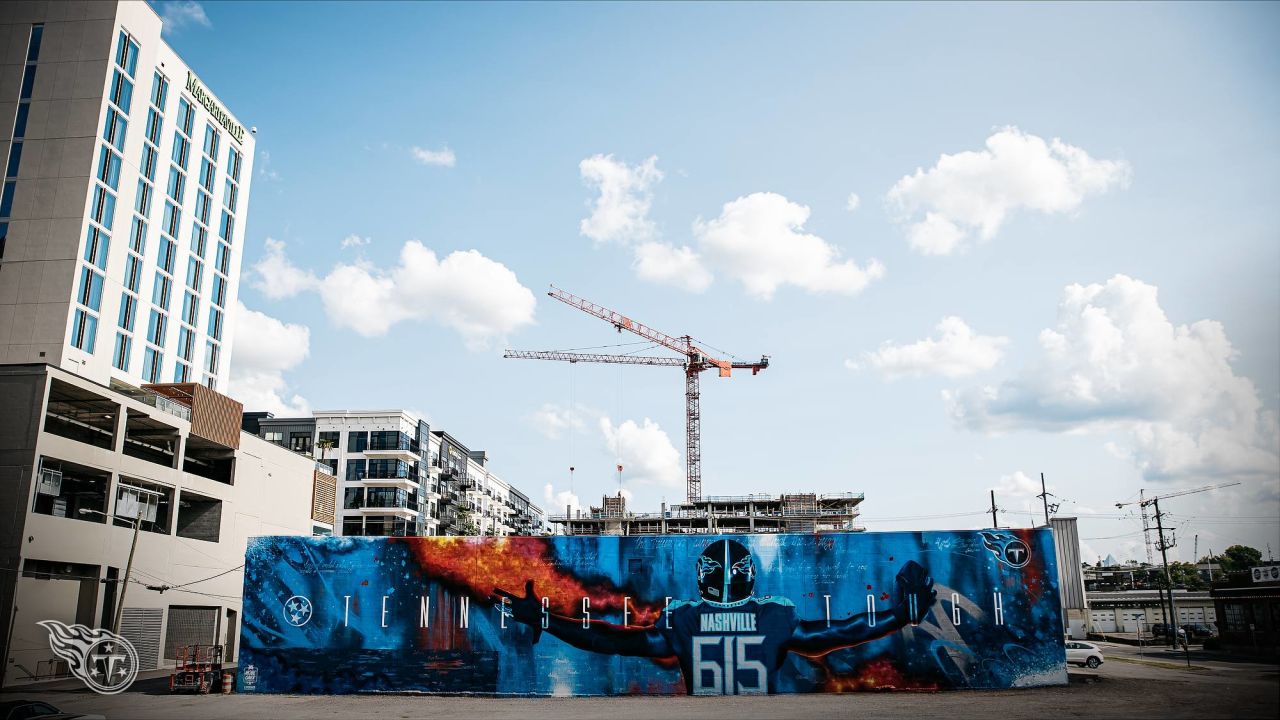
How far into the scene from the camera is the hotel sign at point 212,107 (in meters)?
78.9

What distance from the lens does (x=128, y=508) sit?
50.7 meters

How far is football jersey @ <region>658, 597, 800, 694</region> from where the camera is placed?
1344 inches

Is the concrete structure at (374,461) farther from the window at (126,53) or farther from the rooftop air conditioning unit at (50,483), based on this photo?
the rooftop air conditioning unit at (50,483)

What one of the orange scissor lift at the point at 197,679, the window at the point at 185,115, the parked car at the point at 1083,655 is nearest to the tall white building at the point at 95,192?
the window at the point at 185,115

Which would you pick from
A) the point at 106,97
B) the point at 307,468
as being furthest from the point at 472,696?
the point at 106,97

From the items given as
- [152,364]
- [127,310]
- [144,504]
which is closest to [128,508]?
[144,504]

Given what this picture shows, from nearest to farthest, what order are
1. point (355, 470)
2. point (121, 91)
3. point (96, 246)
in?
point (96, 246)
point (121, 91)
point (355, 470)

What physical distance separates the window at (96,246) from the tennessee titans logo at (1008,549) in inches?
2690

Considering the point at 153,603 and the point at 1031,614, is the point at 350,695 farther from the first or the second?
the point at 1031,614

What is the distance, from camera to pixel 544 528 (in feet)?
644

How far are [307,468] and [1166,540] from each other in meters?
79.2

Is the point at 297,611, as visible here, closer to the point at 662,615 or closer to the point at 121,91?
the point at 662,615

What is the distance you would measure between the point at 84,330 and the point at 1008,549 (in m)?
68.0

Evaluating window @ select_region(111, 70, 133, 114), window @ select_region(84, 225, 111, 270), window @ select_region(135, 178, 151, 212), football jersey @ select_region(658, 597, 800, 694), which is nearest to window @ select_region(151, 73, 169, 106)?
window @ select_region(111, 70, 133, 114)
